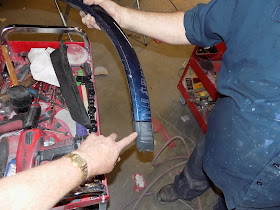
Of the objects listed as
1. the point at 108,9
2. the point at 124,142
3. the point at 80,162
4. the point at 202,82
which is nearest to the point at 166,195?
the point at 202,82

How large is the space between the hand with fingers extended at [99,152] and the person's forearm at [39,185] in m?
0.06

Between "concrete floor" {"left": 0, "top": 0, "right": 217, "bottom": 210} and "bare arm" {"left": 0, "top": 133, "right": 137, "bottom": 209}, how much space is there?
1.26 meters

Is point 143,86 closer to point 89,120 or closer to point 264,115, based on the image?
point 89,120

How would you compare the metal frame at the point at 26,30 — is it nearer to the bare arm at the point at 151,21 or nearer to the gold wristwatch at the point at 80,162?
the bare arm at the point at 151,21

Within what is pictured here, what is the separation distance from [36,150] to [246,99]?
885mm

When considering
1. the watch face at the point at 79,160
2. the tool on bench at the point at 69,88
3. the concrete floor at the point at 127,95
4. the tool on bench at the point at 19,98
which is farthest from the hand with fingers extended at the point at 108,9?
the concrete floor at the point at 127,95

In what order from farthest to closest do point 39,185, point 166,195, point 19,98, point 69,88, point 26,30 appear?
point 166,195
point 26,30
point 69,88
point 19,98
point 39,185

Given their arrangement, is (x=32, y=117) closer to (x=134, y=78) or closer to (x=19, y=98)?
(x=19, y=98)

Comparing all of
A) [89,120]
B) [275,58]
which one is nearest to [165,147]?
[89,120]

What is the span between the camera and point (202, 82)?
7.20 ft

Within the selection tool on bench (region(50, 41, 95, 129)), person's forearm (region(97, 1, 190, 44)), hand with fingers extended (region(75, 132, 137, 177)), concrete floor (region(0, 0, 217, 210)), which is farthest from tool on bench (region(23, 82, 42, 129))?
concrete floor (region(0, 0, 217, 210))

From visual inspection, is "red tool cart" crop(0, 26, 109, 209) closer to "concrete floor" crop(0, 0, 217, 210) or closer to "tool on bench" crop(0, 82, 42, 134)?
"tool on bench" crop(0, 82, 42, 134)

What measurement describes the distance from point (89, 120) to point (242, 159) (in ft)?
2.44

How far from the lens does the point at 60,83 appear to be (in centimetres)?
137
